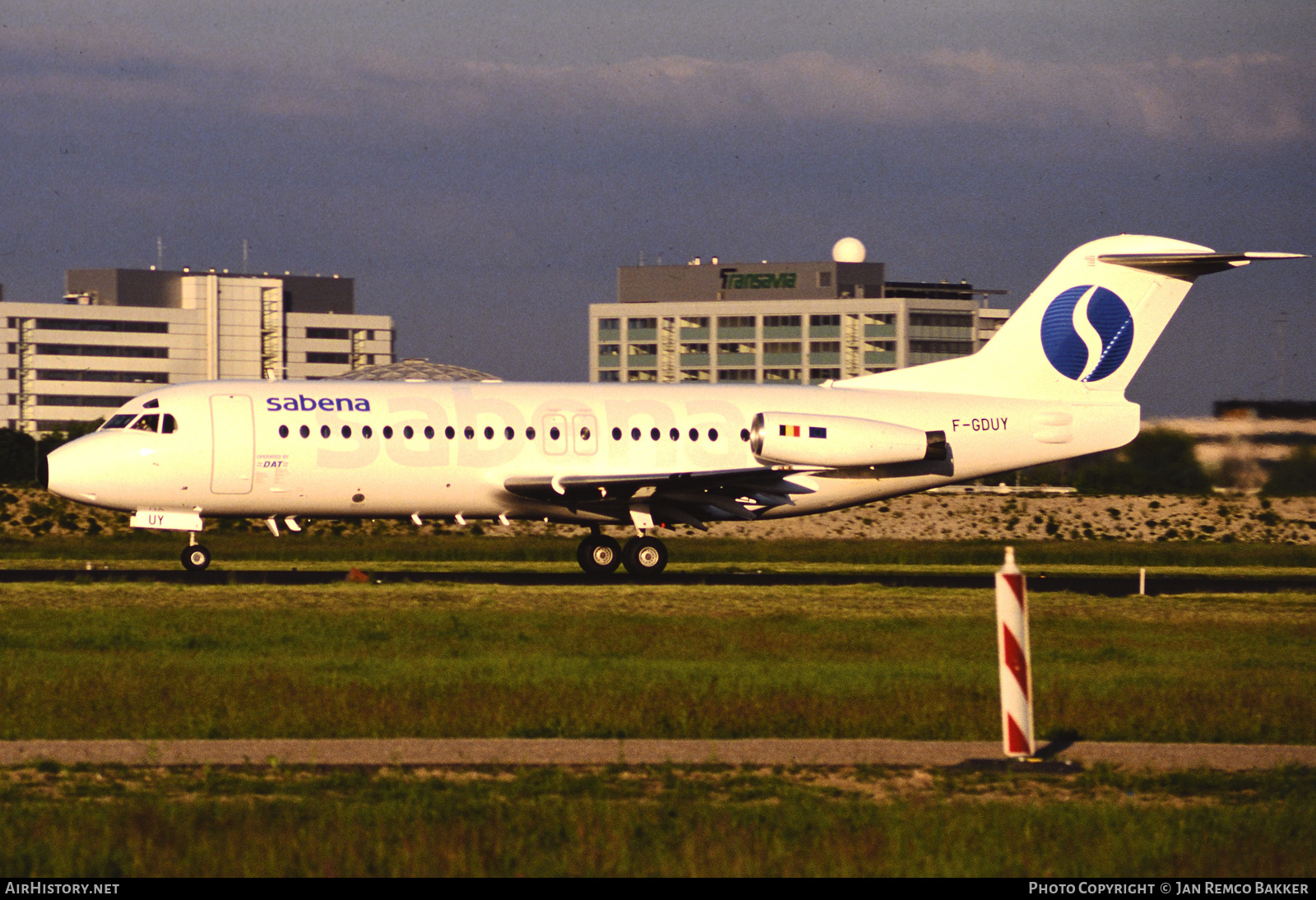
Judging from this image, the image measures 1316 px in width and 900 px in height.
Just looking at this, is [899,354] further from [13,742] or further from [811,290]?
[13,742]

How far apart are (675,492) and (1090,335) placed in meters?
10.2

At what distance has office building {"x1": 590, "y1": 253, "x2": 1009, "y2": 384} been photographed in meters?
158

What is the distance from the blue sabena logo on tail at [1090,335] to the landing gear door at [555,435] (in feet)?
36.1

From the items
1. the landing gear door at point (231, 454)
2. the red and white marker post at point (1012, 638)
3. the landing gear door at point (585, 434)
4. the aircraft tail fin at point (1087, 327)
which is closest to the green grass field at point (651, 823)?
the red and white marker post at point (1012, 638)

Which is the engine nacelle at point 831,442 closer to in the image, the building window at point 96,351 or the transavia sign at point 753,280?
the transavia sign at point 753,280

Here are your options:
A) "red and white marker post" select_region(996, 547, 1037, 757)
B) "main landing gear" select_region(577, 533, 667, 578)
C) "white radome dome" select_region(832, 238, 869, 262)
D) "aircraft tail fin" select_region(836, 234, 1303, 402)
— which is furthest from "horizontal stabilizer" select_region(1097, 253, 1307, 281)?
"white radome dome" select_region(832, 238, 869, 262)

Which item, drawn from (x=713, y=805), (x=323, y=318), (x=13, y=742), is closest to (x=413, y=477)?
(x=13, y=742)

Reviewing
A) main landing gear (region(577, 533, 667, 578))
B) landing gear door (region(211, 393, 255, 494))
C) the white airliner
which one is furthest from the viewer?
main landing gear (region(577, 533, 667, 578))

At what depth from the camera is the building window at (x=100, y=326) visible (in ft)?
564

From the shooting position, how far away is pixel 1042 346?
35781 mm

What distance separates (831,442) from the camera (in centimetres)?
3344

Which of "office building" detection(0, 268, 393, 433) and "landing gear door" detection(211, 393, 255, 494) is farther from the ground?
"office building" detection(0, 268, 393, 433)

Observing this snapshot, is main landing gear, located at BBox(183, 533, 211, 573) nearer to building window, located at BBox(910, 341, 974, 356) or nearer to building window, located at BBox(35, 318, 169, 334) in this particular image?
building window, located at BBox(910, 341, 974, 356)

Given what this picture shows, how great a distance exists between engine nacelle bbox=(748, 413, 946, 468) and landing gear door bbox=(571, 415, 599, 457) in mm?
3332
